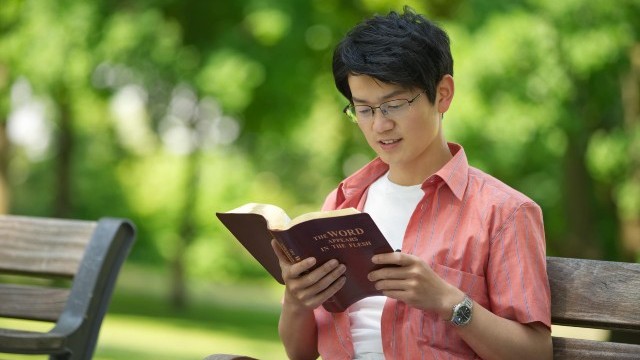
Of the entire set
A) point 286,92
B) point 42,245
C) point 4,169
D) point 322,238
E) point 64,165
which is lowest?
point 322,238

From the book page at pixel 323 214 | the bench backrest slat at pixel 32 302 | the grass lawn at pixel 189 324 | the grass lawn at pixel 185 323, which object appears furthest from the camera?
the grass lawn at pixel 185 323

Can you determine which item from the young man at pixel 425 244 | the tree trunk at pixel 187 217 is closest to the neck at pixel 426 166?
the young man at pixel 425 244

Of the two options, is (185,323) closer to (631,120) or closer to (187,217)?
(187,217)

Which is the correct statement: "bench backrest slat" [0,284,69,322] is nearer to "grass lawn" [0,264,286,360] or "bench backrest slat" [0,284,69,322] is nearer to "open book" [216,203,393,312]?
"open book" [216,203,393,312]

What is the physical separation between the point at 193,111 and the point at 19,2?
3.09m

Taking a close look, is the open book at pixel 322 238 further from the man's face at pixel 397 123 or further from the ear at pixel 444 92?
the ear at pixel 444 92

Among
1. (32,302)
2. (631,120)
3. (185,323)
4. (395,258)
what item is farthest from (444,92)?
(185,323)

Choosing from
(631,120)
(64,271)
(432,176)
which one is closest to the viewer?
(432,176)

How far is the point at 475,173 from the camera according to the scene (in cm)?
271

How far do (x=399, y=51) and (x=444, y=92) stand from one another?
8.5 inches

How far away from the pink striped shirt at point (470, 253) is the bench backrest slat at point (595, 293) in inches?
6.1

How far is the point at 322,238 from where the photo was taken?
2.39 m

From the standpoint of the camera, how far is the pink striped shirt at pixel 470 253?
2496mm

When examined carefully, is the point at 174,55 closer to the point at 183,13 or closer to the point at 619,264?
the point at 183,13
